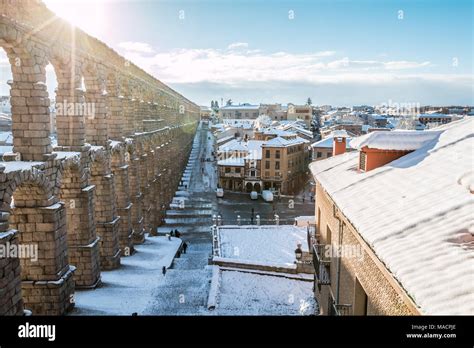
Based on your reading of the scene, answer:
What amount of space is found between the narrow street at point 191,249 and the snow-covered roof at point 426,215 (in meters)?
10.4

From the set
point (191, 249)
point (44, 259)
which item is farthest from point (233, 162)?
point (44, 259)

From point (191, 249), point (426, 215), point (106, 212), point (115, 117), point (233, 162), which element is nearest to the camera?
point (426, 215)

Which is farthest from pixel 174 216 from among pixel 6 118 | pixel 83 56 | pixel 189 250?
pixel 83 56

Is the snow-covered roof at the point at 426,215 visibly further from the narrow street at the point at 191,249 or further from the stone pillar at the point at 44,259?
the stone pillar at the point at 44,259

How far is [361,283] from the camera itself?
1032 centimetres

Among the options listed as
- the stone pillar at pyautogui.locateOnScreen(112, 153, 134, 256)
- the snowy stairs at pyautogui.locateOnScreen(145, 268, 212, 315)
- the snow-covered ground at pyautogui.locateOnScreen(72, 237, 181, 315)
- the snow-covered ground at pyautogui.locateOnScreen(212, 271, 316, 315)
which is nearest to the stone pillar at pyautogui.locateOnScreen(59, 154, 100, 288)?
the snow-covered ground at pyautogui.locateOnScreen(72, 237, 181, 315)

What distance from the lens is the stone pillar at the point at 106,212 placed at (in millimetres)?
22562

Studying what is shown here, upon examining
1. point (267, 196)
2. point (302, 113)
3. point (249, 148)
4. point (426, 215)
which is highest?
point (302, 113)

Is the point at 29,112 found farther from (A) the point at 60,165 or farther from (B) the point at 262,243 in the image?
(B) the point at 262,243

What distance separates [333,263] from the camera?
Answer: 14469mm

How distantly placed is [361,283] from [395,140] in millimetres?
6139

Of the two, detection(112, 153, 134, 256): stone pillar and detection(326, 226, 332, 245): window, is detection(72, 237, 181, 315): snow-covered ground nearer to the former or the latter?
detection(112, 153, 134, 256): stone pillar

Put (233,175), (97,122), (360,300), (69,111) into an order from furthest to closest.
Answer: (233,175)
(97,122)
(69,111)
(360,300)
